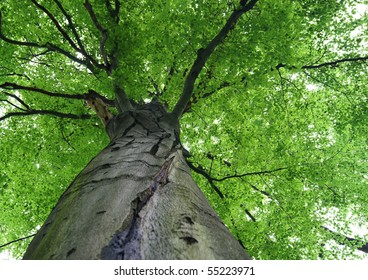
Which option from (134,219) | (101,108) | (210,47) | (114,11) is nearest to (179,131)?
(210,47)

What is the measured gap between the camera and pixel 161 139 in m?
3.31

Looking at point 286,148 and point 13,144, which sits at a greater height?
point 286,148

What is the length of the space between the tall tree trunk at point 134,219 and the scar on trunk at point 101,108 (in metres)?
2.50

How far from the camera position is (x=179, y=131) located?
14.0 ft

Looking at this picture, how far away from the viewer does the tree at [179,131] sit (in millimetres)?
1756

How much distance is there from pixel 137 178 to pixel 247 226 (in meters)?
4.10

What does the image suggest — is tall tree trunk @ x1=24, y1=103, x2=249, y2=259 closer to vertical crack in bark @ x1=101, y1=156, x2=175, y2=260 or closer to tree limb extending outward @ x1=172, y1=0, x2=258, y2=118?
vertical crack in bark @ x1=101, y1=156, x2=175, y2=260

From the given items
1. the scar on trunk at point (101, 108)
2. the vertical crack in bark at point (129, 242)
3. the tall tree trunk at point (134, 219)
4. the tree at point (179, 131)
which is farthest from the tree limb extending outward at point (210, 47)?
the vertical crack in bark at point (129, 242)

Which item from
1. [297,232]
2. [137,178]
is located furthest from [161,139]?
[297,232]

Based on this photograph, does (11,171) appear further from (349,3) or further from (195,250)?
(349,3)

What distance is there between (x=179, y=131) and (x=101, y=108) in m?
1.69

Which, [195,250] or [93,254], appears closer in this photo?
[93,254]

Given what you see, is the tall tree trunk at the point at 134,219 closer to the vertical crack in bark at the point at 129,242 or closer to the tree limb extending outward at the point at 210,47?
the vertical crack in bark at the point at 129,242

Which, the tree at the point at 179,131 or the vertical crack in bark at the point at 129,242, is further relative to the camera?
the tree at the point at 179,131
